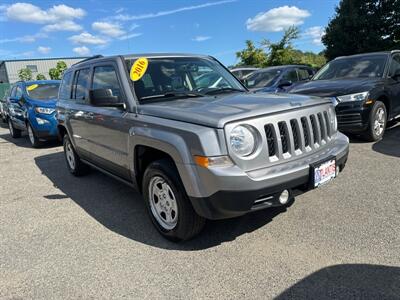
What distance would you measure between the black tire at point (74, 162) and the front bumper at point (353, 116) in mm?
4600

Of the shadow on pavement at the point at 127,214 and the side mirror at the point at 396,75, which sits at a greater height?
the side mirror at the point at 396,75

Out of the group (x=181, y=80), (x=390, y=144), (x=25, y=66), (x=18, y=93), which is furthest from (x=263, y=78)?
(x=25, y=66)

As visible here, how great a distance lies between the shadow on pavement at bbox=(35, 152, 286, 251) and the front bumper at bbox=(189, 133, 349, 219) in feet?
2.17

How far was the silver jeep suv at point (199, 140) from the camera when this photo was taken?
2779 mm

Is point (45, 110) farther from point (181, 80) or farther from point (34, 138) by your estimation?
point (181, 80)

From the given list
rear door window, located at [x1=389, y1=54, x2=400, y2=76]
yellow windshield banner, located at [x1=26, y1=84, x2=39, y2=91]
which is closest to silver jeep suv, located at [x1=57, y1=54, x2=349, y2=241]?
rear door window, located at [x1=389, y1=54, x2=400, y2=76]

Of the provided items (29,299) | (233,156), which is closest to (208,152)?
(233,156)

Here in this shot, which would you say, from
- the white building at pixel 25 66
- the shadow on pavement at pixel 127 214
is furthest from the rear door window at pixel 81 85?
the white building at pixel 25 66

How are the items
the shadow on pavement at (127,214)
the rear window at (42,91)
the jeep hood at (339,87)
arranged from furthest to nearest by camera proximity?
the rear window at (42,91)
the jeep hood at (339,87)
the shadow on pavement at (127,214)

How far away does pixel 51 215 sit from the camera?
445 cm

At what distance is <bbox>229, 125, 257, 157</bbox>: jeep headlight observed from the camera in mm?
2799

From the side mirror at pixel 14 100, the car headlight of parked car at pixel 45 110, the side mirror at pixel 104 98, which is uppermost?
the side mirror at pixel 14 100

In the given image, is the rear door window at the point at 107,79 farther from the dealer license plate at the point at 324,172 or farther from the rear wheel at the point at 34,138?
the rear wheel at the point at 34,138

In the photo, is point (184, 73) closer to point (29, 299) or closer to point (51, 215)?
point (51, 215)
